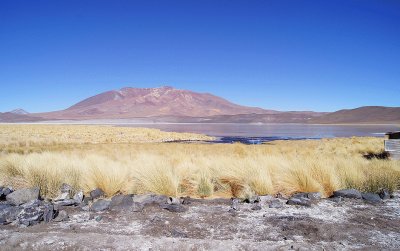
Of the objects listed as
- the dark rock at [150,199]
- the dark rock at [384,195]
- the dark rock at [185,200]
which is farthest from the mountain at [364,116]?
the dark rock at [150,199]

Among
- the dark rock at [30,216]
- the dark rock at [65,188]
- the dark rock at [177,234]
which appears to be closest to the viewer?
the dark rock at [177,234]

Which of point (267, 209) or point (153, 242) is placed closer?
point (153, 242)

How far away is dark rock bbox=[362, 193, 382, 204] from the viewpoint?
694 centimetres

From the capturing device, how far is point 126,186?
27.1 feet

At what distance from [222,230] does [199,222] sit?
540 millimetres

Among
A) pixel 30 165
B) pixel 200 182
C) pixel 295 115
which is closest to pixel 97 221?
pixel 200 182

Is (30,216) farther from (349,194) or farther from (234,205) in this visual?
(349,194)

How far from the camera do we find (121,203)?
21.8 feet

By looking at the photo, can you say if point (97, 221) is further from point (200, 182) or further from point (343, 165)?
point (343, 165)

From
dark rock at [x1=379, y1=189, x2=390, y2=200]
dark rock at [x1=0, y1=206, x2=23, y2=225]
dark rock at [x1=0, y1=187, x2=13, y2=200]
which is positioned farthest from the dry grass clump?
dark rock at [x1=379, y1=189, x2=390, y2=200]

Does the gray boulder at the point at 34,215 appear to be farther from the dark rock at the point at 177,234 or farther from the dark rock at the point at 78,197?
the dark rock at the point at 177,234

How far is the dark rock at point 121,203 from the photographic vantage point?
6535 millimetres

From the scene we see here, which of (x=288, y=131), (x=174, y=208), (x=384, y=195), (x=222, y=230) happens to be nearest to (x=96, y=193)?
(x=174, y=208)

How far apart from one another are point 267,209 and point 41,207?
4071 mm
